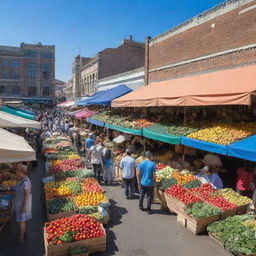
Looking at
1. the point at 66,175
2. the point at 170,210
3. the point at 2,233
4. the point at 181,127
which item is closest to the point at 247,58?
the point at 181,127

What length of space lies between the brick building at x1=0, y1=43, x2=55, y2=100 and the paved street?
159 feet

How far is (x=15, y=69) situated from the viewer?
50.1m

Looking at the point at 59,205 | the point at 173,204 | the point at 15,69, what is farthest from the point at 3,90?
the point at 173,204

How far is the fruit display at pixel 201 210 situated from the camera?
5945mm

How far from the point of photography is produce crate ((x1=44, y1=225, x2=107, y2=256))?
4926 millimetres

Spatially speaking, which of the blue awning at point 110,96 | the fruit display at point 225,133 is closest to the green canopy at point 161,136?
the fruit display at point 225,133

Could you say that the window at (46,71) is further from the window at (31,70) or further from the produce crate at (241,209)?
the produce crate at (241,209)

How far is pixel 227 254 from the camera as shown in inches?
203

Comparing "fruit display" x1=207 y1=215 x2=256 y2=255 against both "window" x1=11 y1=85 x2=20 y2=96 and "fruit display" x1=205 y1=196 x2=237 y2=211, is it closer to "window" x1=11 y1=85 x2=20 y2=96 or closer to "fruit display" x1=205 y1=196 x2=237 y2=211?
"fruit display" x1=205 y1=196 x2=237 y2=211

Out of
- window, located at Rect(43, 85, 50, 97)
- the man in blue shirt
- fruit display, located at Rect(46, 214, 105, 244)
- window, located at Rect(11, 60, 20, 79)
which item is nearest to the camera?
fruit display, located at Rect(46, 214, 105, 244)

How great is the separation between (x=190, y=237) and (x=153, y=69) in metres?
14.2

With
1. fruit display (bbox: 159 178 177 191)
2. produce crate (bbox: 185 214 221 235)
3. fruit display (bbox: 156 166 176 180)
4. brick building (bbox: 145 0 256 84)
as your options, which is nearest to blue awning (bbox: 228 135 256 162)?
produce crate (bbox: 185 214 221 235)

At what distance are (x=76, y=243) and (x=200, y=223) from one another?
310cm

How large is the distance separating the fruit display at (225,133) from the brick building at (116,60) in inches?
941
